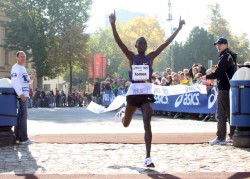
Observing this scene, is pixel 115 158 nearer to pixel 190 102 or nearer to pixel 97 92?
pixel 190 102

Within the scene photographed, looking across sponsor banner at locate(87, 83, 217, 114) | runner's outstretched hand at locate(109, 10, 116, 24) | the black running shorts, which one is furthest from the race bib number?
sponsor banner at locate(87, 83, 217, 114)

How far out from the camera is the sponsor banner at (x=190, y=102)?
17844mm

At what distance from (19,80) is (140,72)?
11.8 ft

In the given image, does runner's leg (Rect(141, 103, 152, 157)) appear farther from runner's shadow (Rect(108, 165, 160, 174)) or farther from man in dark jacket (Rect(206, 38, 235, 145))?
man in dark jacket (Rect(206, 38, 235, 145))

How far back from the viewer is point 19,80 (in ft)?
33.4

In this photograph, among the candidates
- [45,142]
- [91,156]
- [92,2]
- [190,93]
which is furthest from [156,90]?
[92,2]

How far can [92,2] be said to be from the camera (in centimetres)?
6412

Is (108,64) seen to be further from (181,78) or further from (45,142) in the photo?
(45,142)

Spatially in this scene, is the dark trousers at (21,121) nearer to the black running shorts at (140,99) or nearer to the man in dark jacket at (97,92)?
the black running shorts at (140,99)

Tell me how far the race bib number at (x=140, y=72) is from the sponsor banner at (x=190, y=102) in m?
10.2

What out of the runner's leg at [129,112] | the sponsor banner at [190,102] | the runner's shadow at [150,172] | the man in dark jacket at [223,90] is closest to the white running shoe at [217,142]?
the man in dark jacket at [223,90]

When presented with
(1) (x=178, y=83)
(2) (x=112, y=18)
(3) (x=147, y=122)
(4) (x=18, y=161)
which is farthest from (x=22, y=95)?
(1) (x=178, y=83)

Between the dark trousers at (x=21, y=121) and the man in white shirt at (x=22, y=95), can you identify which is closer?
the man in white shirt at (x=22, y=95)

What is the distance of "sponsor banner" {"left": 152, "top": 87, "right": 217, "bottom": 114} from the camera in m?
17.8
